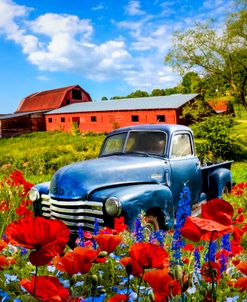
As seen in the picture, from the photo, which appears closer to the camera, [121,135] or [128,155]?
[128,155]

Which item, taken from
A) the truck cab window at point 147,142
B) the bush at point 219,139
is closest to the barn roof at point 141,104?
the bush at point 219,139

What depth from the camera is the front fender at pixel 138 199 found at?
13.3 ft

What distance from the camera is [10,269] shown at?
2.56 metres

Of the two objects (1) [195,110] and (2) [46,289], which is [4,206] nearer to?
(2) [46,289]

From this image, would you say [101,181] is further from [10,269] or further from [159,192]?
[10,269]

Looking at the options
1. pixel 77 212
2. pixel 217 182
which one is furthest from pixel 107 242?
pixel 217 182

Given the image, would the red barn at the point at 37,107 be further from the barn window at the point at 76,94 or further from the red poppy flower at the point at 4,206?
the red poppy flower at the point at 4,206

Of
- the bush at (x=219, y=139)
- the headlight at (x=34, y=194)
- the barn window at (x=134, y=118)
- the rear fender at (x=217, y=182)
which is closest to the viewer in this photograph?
the headlight at (x=34, y=194)

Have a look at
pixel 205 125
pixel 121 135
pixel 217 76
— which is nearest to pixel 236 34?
pixel 217 76

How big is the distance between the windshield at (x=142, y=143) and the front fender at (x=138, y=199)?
43.0 inches

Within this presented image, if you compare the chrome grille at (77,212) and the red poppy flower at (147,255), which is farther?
the chrome grille at (77,212)

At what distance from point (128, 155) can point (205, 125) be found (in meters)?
14.5

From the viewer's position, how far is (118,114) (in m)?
30.6

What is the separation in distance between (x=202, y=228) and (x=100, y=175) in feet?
11.8
